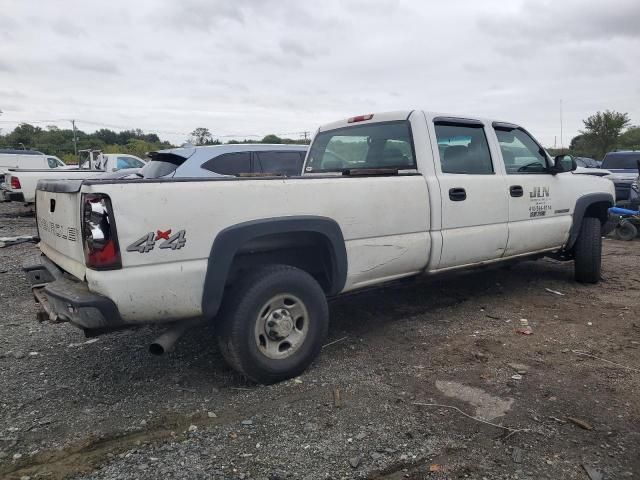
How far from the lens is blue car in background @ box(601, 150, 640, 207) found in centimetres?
1214

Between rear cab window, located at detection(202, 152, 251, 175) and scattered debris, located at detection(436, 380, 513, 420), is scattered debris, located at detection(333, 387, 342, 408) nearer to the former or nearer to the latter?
scattered debris, located at detection(436, 380, 513, 420)

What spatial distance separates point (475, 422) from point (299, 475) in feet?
3.64

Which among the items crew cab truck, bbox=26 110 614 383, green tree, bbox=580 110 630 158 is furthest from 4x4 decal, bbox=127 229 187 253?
green tree, bbox=580 110 630 158

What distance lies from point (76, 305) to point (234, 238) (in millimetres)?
952

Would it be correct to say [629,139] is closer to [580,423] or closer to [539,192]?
[539,192]

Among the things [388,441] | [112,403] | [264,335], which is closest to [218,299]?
[264,335]

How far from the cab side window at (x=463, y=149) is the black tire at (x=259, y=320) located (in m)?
1.76

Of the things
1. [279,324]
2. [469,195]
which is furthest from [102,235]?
[469,195]

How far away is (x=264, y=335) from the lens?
3555 millimetres

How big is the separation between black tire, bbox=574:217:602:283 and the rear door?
1.60 meters

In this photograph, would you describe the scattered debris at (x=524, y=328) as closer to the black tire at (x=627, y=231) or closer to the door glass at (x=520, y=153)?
the door glass at (x=520, y=153)

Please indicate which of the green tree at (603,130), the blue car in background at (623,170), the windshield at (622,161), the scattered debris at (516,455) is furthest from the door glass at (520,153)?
the green tree at (603,130)

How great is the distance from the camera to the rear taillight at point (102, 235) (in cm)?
292

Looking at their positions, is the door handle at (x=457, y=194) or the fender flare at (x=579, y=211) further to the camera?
the fender flare at (x=579, y=211)
